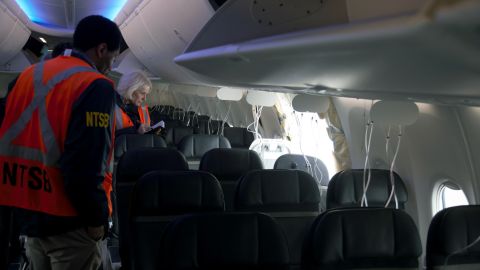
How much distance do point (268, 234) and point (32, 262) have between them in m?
1.18

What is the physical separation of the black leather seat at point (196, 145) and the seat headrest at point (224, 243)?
5.44 meters

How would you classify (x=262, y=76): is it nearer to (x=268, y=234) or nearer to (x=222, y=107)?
(x=268, y=234)

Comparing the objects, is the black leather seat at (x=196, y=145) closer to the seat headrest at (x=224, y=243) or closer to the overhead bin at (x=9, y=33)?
the overhead bin at (x=9, y=33)

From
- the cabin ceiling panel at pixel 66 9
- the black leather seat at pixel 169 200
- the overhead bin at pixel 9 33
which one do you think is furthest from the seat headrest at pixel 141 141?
the cabin ceiling panel at pixel 66 9

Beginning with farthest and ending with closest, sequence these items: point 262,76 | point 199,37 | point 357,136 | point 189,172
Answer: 1. point 357,136
2. point 189,172
3. point 199,37
4. point 262,76

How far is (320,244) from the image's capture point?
2.61 metres

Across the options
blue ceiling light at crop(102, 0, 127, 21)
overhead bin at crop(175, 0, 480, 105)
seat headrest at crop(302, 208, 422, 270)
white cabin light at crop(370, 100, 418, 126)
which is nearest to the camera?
overhead bin at crop(175, 0, 480, 105)

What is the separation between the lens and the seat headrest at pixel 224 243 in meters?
2.58

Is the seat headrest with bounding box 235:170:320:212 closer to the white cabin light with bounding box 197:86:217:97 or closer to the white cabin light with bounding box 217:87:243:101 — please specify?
the white cabin light with bounding box 217:87:243:101

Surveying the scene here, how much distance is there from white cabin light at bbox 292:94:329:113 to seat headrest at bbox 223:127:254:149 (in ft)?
19.6

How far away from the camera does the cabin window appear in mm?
4684

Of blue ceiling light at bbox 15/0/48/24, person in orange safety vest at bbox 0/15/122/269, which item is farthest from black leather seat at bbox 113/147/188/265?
blue ceiling light at bbox 15/0/48/24

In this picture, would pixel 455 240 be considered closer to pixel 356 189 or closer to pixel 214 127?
pixel 356 189

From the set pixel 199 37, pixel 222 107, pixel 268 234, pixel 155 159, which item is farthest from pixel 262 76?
pixel 222 107
